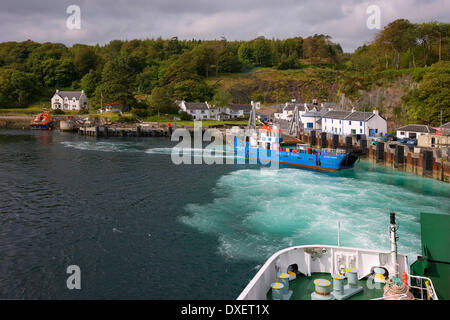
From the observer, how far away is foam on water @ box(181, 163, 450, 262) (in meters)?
23.2

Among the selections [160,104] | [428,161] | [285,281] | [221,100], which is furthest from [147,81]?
[285,281]

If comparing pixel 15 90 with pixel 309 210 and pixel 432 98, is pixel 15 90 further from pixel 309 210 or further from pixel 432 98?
pixel 309 210

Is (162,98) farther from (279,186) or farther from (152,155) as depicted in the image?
(279,186)

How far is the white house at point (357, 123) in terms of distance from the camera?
6400 centimetres

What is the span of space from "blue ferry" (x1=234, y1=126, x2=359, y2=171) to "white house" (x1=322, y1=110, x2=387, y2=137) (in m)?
12.3

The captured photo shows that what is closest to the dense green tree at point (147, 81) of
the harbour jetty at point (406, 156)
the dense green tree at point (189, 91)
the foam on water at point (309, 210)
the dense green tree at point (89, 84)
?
the dense green tree at point (89, 84)

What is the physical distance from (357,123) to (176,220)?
47642 millimetres

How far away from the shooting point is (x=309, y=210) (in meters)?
29.4

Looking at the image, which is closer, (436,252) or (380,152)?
(436,252)

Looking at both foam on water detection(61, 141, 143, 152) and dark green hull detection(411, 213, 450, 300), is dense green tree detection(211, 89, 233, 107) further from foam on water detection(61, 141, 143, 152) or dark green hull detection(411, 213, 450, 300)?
dark green hull detection(411, 213, 450, 300)

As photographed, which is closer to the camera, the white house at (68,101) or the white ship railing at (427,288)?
the white ship railing at (427,288)

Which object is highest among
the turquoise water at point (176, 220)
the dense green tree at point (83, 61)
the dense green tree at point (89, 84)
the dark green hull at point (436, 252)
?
the dense green tree at point (83, 61)

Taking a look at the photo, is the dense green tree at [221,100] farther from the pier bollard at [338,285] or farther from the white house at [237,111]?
the pier bollard at [338,285]

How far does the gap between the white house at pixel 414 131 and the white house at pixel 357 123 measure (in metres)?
6.29
